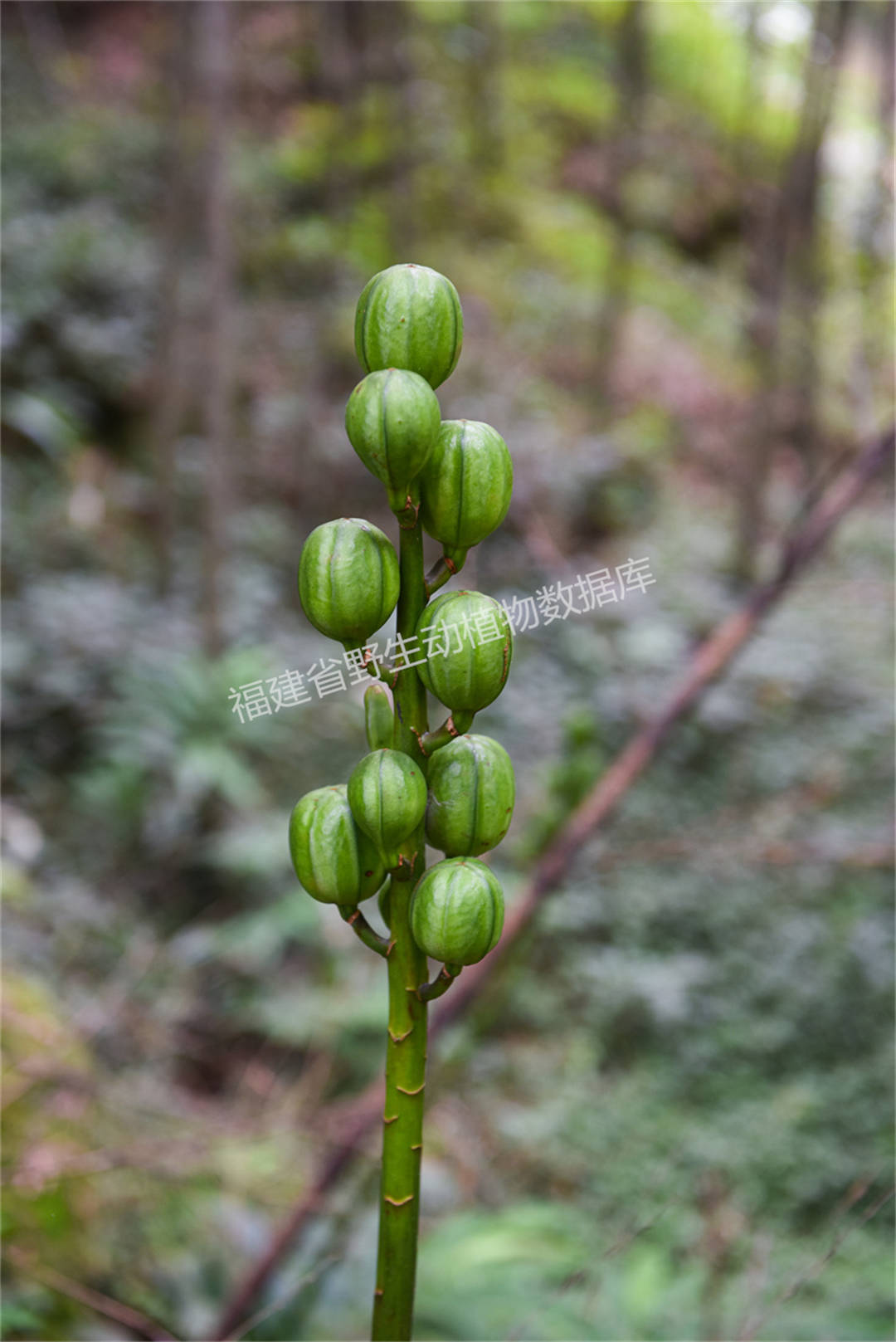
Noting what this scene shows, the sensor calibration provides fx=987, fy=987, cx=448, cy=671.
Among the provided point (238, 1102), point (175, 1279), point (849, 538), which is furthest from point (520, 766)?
point (849, 538)

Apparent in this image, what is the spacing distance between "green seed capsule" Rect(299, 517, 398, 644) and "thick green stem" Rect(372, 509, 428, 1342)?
5 cm

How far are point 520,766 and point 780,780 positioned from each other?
163 centimetres

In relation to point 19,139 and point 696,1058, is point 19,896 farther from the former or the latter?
point 19,139

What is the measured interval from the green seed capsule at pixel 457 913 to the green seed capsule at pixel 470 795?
38 mm

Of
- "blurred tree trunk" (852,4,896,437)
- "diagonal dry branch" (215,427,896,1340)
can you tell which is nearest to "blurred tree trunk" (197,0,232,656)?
"diagonal dry branch" (215,427,896,1340)

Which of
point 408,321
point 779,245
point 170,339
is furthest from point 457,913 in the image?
point 779,245

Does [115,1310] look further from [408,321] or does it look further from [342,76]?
[342,76]

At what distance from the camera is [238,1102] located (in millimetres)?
3975

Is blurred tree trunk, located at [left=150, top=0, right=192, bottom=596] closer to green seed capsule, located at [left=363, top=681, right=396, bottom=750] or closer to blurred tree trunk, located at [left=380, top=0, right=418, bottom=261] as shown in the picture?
blurred tree trunk, located at [left=380, top=0, right=418, bottom=261]

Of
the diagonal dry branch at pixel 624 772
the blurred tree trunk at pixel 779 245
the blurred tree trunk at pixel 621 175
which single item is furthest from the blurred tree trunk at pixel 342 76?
the diagonal dry branch at pixel 624 772

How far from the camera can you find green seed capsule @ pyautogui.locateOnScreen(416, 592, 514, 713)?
87cm

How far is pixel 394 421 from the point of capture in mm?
850

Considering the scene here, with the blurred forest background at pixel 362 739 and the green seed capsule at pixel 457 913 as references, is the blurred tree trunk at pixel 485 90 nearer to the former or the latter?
the blurred forest background at pixel 362 739

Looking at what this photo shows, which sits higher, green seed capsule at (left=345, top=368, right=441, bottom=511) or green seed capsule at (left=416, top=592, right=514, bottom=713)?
green seed capsule at (left=345, top=368, right=441, bottom=511)
